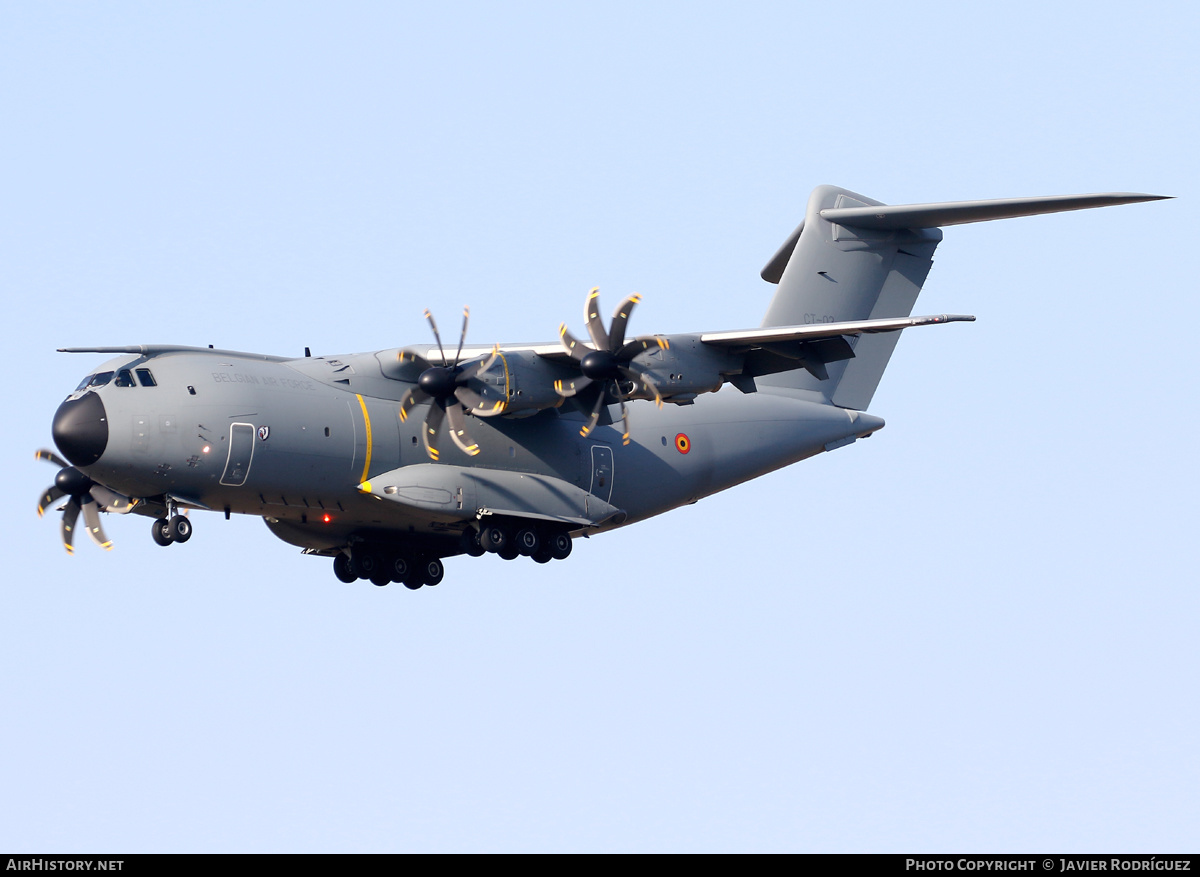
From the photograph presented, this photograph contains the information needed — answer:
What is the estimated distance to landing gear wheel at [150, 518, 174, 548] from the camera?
19359mm

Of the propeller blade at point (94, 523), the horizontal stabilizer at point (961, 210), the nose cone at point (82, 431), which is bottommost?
the propeller blade at point (94, 523)

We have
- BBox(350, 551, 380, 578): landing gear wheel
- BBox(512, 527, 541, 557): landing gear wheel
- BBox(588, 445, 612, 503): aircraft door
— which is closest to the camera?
BBox(512, 527, 541, 557): landing gear wheel

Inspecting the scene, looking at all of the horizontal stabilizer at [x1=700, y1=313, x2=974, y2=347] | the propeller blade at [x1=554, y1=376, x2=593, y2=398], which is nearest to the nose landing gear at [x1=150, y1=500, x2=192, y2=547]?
the propeller blade at [x1=554, y1=376, x2=593, y2=398]

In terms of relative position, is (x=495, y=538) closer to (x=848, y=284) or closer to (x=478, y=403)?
(x=478, y=403)

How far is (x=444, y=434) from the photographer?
68.1ft

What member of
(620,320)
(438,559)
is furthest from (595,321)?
(438,559)

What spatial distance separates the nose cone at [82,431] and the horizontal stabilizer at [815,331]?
7423 mm

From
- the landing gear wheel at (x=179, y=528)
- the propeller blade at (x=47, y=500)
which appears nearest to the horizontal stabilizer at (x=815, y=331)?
the landing gear wheel at (x=179, y=528)

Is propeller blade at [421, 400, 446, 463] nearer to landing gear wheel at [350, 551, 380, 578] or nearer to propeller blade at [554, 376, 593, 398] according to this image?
propeller blade at [554, 376, 593, 398]

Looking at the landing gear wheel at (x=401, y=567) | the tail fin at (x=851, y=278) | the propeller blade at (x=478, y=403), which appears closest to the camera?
the propeller blade at (x=478, y=403)

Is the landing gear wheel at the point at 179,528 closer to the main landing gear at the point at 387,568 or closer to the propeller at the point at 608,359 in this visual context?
the main landing gear at the point at 387,568

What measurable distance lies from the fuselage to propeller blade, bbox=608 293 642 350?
1426 mm

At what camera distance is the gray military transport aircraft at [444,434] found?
19.1m

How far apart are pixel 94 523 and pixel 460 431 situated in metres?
5.61
